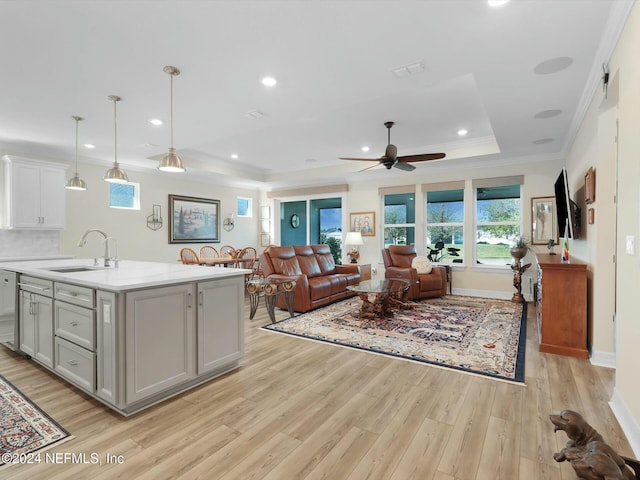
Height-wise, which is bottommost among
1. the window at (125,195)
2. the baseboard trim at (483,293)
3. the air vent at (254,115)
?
the baseboard trim at (483,293)

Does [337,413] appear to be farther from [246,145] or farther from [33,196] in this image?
[33,196]

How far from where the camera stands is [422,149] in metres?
6.14

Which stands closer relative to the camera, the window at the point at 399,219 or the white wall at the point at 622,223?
the white wall at the point at 622,223

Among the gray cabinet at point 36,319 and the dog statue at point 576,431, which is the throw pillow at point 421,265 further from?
the gray cabinet at point 36,319

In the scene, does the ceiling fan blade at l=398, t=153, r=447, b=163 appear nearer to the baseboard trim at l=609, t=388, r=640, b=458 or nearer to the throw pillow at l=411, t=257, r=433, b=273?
the throw pillow at l=411, t=257, r=433, b=273

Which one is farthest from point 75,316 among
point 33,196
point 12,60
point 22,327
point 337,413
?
point 33,196

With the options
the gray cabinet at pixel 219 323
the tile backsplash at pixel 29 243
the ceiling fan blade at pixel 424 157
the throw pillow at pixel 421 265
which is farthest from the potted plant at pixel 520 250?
the tile backsplash at pixel 29 243

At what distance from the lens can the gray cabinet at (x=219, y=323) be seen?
2.65 meters

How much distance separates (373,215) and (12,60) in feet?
20.5

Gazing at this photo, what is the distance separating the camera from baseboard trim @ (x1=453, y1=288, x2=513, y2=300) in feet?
20.2

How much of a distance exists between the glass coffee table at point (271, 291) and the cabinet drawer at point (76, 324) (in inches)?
89.9

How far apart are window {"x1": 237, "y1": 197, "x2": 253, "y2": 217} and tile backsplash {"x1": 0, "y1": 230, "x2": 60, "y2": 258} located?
4.03 metres

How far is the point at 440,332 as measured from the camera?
159 inches

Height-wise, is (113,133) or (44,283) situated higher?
(113,133)
